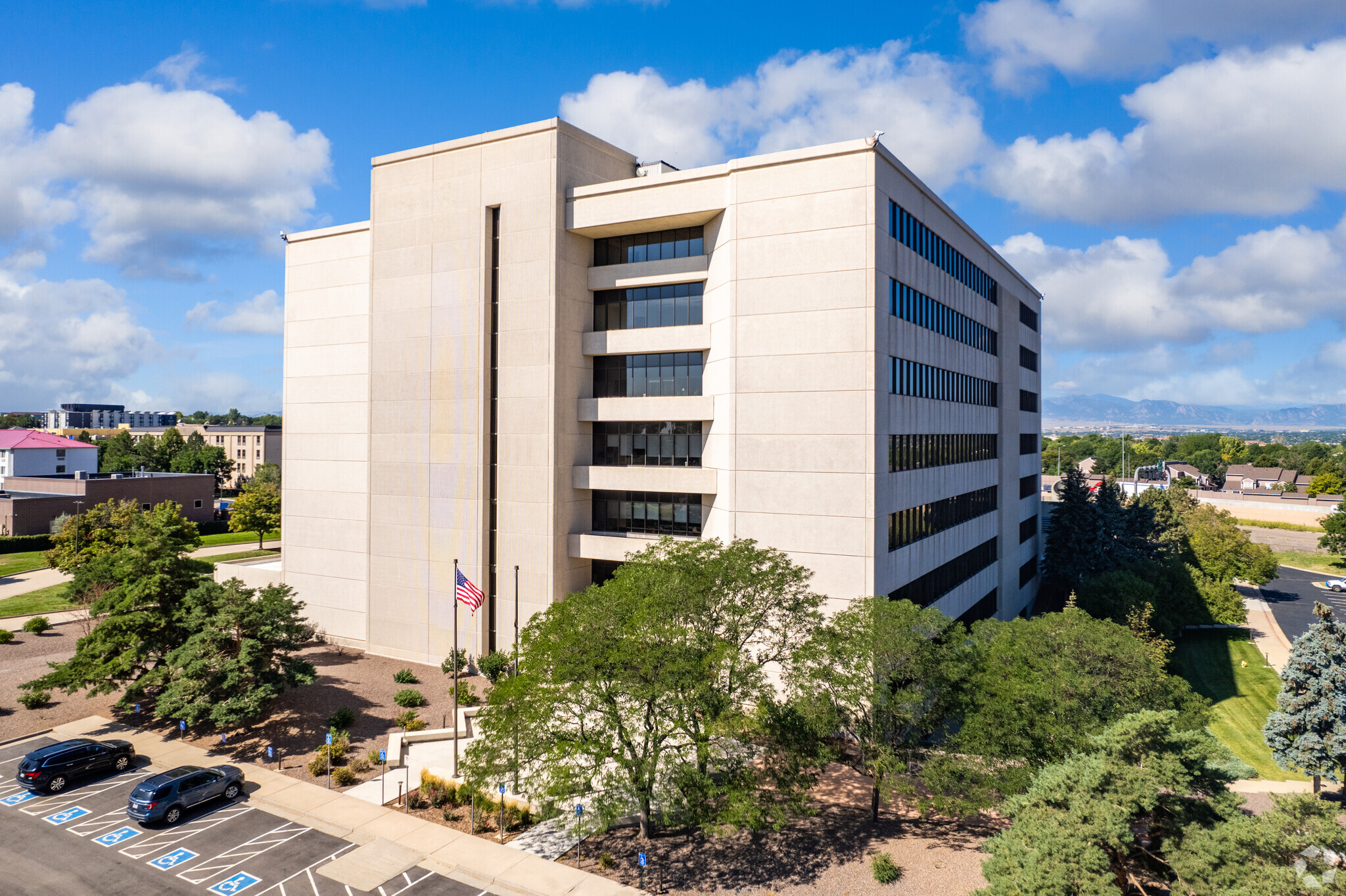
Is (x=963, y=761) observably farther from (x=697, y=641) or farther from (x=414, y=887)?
(x=414, y=887)

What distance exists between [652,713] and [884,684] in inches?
313

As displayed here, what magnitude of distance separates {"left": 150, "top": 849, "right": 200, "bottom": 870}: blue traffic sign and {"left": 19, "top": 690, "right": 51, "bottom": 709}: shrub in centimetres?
1681

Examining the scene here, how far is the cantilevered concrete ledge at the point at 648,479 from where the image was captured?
37094mm

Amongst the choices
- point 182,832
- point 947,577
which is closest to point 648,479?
point 947,577

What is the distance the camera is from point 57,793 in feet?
87.0

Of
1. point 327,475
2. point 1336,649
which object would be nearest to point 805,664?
point 1336,649

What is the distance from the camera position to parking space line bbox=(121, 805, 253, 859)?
75.6ft

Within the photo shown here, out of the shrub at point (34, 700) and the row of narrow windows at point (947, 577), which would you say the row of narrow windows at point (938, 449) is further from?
the shrub at point (34, 700)

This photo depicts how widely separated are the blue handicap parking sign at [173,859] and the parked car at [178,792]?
1.97m

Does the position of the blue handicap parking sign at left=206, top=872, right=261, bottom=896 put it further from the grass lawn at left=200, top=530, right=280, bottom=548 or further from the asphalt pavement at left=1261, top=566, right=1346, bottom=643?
the asphalt pavement at left=1261, top=566, right=1346, bottom=643

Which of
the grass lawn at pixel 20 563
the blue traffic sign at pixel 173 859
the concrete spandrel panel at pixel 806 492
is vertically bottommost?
the blue traffic sign at pixel 173 859

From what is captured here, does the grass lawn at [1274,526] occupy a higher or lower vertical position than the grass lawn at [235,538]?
lower

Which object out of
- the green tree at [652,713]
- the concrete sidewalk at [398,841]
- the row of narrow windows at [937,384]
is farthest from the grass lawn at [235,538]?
the row of narrow windows at [937,384]

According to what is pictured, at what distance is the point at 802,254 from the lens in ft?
111
